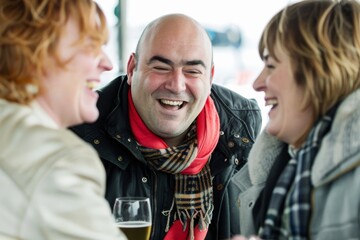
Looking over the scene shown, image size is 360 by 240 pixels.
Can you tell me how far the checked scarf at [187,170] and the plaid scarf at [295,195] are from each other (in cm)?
83

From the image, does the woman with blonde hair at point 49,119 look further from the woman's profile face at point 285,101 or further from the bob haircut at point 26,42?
the woman's profile face at point 285,101

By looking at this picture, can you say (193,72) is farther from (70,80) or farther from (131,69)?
(70,80)

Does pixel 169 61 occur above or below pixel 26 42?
below

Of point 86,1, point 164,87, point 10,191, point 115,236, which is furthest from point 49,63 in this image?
point 164,87

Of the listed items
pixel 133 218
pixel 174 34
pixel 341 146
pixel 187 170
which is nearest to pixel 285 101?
pixel 341 146

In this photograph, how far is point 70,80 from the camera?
149cm

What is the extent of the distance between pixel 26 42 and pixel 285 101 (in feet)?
2.33

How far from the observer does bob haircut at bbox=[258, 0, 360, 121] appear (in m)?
1.67

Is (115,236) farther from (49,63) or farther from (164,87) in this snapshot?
(164,87)

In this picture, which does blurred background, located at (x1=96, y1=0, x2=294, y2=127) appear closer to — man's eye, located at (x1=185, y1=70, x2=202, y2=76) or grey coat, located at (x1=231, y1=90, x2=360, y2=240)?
man's eye, located at (x1=185, y1=70, x2=202, y2=76)

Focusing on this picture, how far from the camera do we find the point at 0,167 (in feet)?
4.41

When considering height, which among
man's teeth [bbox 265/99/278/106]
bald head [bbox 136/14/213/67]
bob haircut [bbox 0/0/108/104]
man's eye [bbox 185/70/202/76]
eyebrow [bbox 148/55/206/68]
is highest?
bob haircut [bbox 0/0/108/104]

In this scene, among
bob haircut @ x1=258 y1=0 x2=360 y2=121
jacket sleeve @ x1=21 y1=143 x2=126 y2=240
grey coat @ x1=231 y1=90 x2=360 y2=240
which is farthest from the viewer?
bob haircut @ x1=258 y1=0 x2=360 y2=121

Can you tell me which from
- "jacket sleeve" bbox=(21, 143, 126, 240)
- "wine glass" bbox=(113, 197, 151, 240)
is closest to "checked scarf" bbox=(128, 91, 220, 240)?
"wine glass" bbox=(113, 197, 151, 240)
